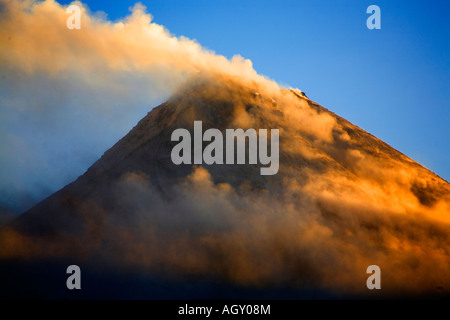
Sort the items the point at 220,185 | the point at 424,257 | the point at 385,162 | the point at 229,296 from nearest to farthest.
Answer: the point at 229,296 → the point at 424,257 → the point at 220,185 → the point at 385,162

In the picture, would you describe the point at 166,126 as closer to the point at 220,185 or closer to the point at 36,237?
the point at 220,185

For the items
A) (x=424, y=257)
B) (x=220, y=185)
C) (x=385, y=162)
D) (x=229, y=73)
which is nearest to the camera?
(x=424, y=257)

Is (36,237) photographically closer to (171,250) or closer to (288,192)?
(171,250)

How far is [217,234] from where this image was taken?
37.6 meters

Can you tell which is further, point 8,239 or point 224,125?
point 224,125

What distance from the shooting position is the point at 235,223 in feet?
126

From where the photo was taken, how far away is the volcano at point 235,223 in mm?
34344

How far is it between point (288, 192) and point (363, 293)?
11736 millimetres

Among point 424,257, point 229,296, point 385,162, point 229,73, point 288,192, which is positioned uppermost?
point 229,73

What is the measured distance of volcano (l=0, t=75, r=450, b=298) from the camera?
34344mm

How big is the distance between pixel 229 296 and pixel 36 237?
18.8m

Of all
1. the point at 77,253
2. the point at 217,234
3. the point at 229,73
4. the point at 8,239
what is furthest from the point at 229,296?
the point at 229,73

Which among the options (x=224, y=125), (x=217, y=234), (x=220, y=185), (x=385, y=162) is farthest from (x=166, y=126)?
(x=385, y=162)

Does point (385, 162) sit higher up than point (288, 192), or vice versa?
point (385, 162)
